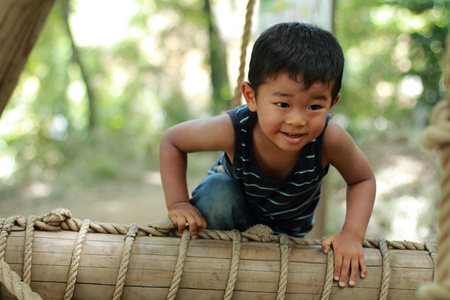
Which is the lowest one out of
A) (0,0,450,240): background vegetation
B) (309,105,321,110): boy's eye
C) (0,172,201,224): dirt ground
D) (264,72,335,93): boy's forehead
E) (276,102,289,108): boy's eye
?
(0,172,201,224): dirt ground

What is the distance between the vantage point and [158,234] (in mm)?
1400

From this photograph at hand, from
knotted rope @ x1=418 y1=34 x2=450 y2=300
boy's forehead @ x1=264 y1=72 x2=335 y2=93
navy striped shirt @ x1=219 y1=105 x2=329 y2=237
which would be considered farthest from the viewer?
navy striped shirt @ x1=219 y1=105 x2=329 y2=237

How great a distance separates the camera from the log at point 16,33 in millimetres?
1358

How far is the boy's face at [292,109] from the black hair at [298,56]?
0.8 inches

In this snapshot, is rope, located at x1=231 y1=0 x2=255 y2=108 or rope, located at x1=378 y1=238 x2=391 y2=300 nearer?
rope, located at x1=378 y1=238 x2=391 y2=300

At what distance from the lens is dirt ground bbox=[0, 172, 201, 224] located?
4535 millimetres

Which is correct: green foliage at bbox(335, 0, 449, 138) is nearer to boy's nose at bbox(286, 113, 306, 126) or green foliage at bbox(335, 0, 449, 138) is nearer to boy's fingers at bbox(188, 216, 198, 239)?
boy's nose at bbox(286, 113, 306, 126)

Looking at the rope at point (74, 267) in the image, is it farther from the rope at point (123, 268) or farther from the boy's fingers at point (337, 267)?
the boy's fingers at point (337, 267)

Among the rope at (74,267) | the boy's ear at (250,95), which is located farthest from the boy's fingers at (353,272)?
the rope at (74,267)

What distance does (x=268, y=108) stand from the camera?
1350 millimetres

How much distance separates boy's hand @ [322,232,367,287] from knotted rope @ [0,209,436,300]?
0.07 ft

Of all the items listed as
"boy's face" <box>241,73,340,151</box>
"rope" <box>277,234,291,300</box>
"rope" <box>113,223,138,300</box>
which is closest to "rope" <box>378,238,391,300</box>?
"rope" <box>277,234,291,300</box>

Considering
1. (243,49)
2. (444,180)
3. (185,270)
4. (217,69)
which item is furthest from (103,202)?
(444,180)

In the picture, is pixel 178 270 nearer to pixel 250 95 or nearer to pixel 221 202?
pixel 221 202
